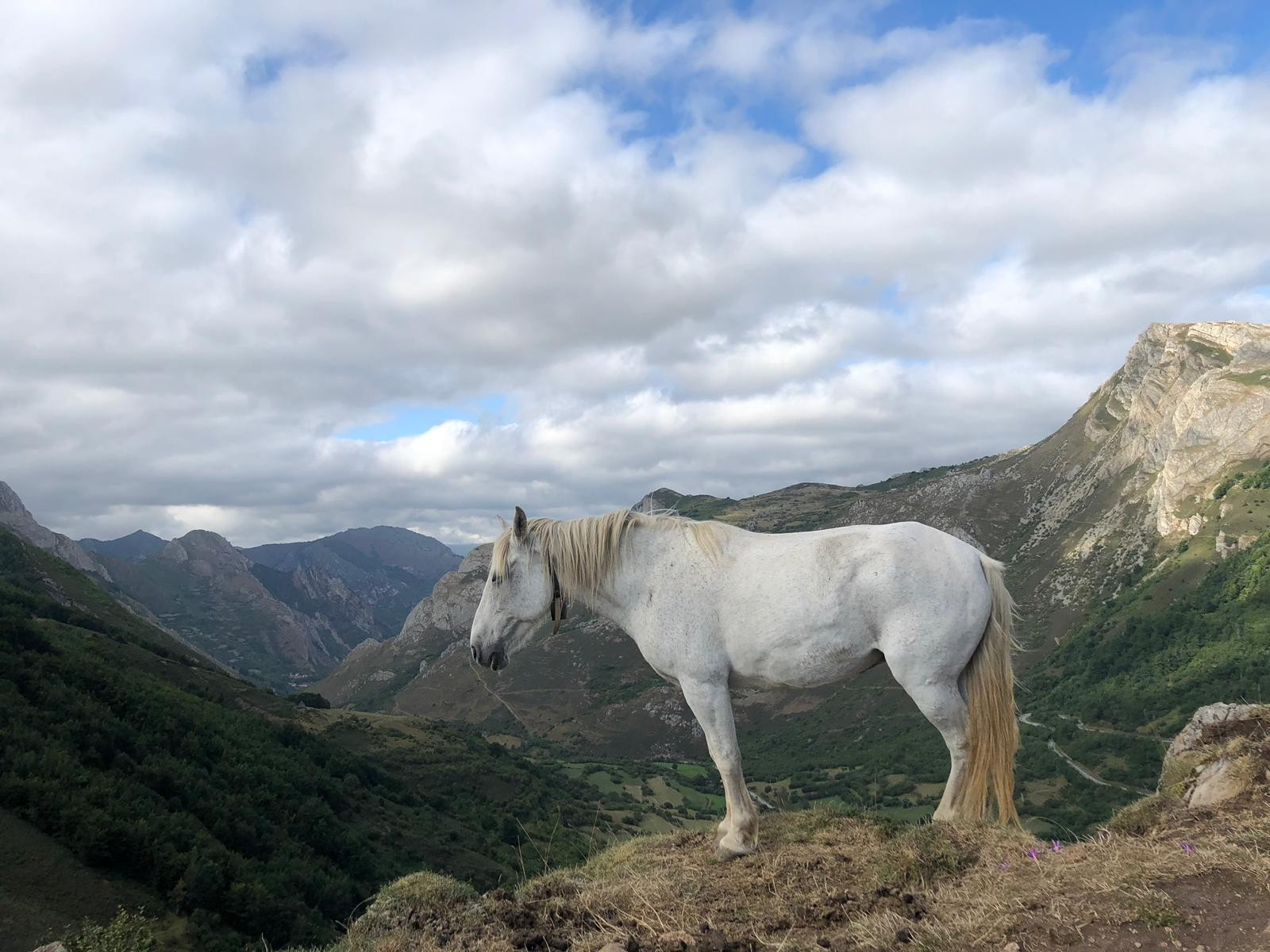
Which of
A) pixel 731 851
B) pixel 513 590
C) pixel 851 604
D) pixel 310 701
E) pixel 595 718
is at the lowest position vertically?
pixel 595 718

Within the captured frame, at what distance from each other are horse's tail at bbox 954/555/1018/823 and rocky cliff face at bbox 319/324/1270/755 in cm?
9522

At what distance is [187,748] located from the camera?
32062 millimetres

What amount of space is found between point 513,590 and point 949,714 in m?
4.34

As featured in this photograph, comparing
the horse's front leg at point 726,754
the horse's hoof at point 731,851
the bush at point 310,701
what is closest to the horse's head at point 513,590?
the horse's front leg at point 726,754

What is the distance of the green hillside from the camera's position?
61.7ft

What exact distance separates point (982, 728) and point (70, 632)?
54.3m

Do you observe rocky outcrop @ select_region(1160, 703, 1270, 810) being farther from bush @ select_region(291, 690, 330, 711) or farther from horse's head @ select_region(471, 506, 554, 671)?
bush @ select_region(291, 690, 330, 711)

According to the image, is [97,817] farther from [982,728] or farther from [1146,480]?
[1146,480]

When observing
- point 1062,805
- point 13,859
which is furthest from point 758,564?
point 1062,805

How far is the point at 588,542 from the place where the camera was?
737cm

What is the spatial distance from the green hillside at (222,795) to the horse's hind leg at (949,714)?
4.03m

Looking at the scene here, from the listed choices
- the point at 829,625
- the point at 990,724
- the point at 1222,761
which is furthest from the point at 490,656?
the point at 1222,761

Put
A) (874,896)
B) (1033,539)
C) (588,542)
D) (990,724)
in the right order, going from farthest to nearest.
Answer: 1. (1033,539)
2. (588,542)
3. (990,724)
4. (874,896)

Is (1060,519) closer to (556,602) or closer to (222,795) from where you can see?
(222,795)
